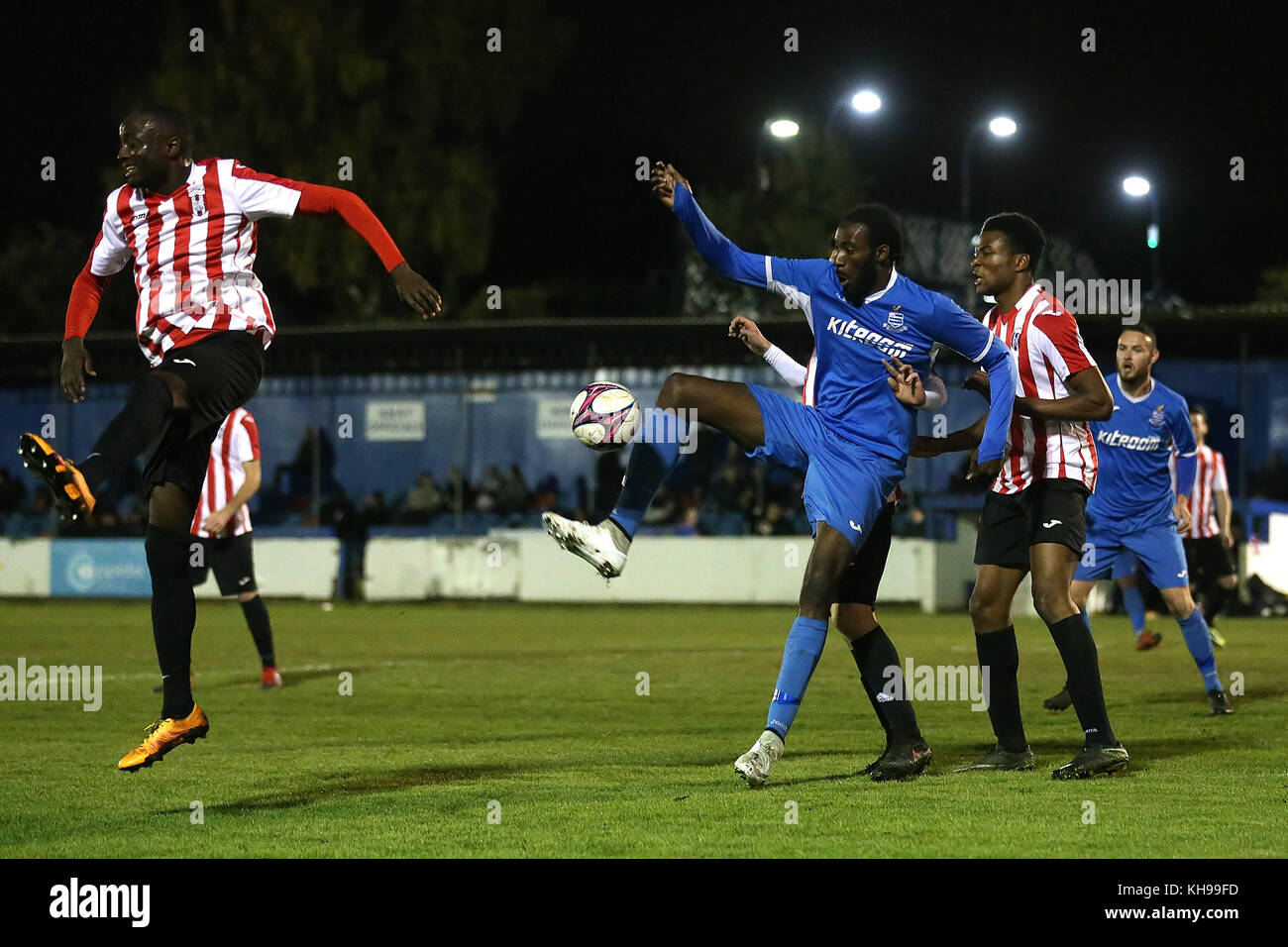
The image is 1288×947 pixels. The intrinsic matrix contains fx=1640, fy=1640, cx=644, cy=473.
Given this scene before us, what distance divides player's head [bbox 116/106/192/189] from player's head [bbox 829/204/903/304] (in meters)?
2.70

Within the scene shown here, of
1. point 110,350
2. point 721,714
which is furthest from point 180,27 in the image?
point 721,714

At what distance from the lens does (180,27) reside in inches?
1501

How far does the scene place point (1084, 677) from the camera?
7266 millimetres

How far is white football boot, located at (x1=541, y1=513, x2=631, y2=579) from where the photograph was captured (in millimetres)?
6203

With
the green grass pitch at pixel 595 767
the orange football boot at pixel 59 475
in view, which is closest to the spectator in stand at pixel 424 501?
the green grass pitch at pixel 595 767

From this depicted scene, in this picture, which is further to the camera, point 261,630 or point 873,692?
point 261,630

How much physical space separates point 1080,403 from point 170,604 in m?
3.94

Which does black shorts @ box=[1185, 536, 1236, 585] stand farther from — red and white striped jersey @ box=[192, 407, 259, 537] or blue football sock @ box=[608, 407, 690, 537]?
blue football sock @ box=[608, 407, 690, 537]

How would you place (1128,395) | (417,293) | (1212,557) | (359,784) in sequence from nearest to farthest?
1. (417,293)
2. (359,784)
3. (1128,395)
4. (1212,557)

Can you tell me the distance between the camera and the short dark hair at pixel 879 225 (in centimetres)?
672

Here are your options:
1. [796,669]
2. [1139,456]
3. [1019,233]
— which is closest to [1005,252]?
[1019,233]

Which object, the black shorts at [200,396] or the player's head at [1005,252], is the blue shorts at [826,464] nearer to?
the player's head at [1005,252]

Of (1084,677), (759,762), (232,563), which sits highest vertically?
(232,563)

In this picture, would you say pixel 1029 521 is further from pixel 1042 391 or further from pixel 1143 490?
pixel 1143 490
